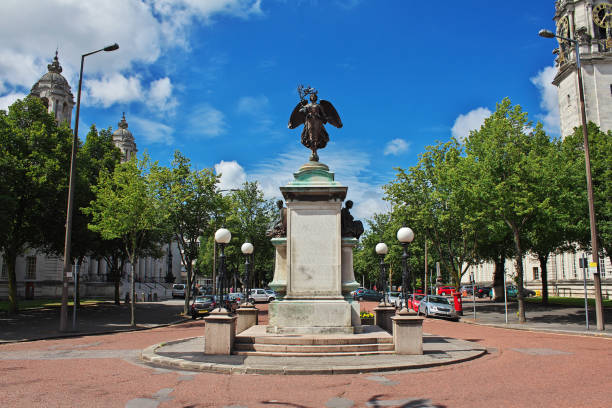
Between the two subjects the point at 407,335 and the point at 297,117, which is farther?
the point at 297,117

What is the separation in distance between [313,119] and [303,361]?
7.41 metres

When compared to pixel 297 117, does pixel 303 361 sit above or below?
below

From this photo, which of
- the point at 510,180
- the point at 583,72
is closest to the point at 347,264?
the point at 510,180

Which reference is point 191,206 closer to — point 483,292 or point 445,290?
point 445,290

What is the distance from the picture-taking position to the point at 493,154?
23.9 metres

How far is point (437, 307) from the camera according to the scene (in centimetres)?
2820

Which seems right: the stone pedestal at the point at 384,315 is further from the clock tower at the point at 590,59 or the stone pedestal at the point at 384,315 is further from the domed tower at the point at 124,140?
the domed tower at the point at 124,140

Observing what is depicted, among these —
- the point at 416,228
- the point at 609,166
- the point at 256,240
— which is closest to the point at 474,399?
the point at 609,166

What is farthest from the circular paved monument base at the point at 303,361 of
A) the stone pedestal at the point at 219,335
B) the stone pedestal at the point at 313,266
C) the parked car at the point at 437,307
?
the parked car at the point at 437,307

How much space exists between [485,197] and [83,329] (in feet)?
67.0

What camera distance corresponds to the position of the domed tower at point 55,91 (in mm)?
57406

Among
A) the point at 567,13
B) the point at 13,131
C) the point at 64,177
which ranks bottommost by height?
the point at 64,177

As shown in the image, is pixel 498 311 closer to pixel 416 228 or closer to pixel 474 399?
pixel 416 228

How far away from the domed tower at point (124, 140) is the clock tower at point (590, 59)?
66.2 meters
